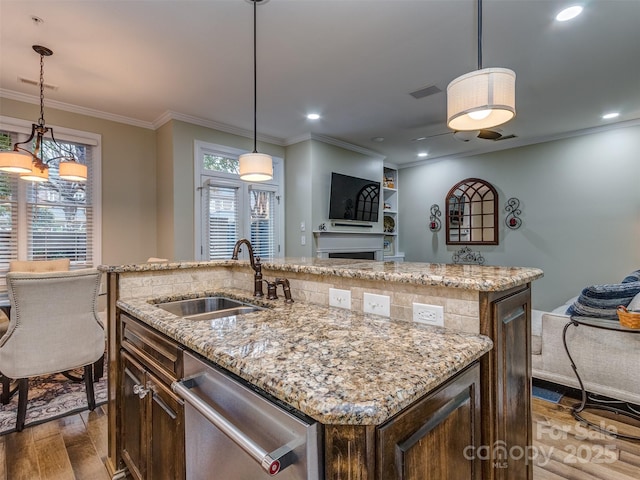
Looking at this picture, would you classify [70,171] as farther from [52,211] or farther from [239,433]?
[239,433]

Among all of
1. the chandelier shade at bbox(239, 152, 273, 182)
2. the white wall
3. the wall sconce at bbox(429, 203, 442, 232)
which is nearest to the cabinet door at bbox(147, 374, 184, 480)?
the chandelier shade at bbox(239, 152, 273, 182)

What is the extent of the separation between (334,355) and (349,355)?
0.04m

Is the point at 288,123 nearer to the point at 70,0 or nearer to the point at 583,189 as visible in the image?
the point at 70,0

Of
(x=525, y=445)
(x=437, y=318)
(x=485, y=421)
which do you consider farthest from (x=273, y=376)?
(x=525, y=445)

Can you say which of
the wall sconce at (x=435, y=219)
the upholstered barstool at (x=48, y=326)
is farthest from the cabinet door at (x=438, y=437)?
the wall sconce at (x=435, y=219)

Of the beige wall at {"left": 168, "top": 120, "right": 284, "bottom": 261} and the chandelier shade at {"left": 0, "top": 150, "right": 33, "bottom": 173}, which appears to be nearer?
the chandelier shade at {"left": 0, "top": 150, "right": 33, "bottom": 173}

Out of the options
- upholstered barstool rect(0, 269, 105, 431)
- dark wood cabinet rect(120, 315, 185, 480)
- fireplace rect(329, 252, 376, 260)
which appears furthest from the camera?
fireplace rect(329, 252, 376, 260)

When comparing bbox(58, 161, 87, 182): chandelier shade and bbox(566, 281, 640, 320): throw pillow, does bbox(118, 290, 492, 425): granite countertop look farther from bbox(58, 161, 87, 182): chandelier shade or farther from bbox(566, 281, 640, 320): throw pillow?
bbox(58, 161, 87, 182): chandelier shade

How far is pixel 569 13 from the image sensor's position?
7.55 feet

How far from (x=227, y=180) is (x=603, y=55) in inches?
165

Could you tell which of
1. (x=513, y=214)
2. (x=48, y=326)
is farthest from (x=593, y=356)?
(x=48, y=326)

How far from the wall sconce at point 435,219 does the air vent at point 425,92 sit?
3.08 meters

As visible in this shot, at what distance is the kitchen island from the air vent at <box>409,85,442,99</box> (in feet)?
8.81

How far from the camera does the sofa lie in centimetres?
232
